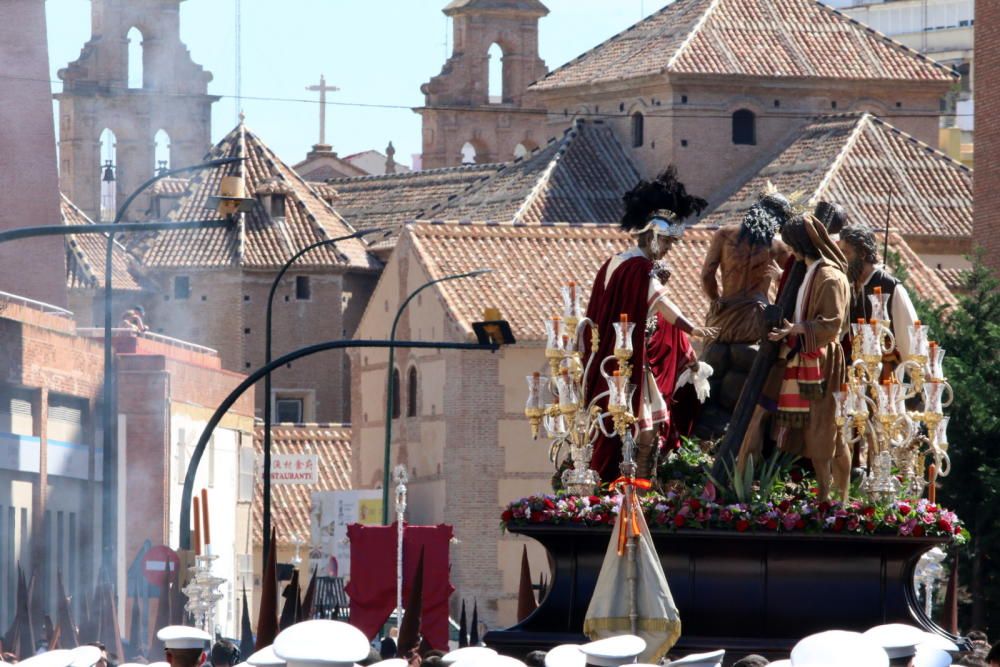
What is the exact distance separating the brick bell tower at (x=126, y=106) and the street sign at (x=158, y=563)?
6888cm

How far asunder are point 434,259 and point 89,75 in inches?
1894

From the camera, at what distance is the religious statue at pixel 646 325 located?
75.6ft

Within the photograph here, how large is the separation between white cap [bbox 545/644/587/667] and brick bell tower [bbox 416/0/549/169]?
340 feet

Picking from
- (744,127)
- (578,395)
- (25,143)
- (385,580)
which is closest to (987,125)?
(744,127)

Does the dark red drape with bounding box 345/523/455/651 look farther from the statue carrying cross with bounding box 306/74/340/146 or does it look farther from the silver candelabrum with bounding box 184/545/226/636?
the statue carrying cross with bounding box 306/74/340/146

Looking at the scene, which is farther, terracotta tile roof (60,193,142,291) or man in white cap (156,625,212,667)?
Answer: terracotta tile roof (60,193,142,291)

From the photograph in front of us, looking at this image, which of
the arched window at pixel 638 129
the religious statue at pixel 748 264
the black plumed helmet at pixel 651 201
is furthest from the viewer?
the arched window at pixel 638 129

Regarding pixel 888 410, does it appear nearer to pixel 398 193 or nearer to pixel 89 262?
pixel 89 262

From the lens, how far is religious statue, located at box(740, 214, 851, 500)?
22.4 m

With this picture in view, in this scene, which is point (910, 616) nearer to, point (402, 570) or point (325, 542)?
point (402, 570)

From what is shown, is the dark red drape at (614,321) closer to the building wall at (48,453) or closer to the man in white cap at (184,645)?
the man in white cap at (184,645)

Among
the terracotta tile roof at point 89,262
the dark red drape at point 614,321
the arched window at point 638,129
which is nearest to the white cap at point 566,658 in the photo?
the dark red drape at point 614,321

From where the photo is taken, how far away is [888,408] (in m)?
22.4

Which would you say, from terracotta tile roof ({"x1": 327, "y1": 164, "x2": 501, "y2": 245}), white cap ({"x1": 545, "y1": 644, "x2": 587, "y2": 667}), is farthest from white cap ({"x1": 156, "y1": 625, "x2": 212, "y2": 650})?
terracotta tile roof ({"x1": 327, "y1": 164, "x2": 501, "y2": 245})
